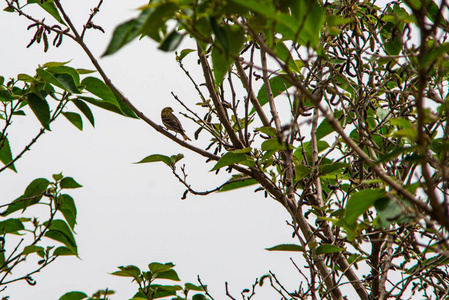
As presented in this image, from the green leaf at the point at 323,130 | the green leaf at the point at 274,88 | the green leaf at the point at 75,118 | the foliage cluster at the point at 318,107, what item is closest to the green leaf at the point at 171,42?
the foliage cluster at the point at 318,107

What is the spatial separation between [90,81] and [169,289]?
89 cm

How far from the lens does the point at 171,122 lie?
289 cm

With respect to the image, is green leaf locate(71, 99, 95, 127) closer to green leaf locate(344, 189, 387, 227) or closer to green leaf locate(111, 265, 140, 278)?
green leaf locate(111, 265, 140, 278)

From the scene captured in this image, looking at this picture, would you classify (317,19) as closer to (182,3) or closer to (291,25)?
(291,25)

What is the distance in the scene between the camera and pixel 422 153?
695 millimetres

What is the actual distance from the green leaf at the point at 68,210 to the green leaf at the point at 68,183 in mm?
35

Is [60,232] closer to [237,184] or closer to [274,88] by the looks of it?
[237,184]

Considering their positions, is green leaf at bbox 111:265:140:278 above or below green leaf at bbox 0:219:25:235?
below

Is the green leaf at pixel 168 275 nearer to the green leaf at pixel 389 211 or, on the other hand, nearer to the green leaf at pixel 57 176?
the green leaf at pixel 57 176

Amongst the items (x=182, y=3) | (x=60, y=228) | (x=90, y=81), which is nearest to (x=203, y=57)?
(x=90, y=81)

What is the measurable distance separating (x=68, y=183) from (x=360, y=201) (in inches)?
51.2

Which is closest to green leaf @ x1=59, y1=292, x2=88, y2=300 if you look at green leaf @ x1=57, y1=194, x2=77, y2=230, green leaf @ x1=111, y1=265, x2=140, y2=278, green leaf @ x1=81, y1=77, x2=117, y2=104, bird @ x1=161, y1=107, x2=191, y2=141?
green leaf @ x1=111, y1=265, x2=140, y2=278

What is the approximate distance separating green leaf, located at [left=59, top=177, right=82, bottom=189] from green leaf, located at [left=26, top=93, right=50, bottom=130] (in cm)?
41

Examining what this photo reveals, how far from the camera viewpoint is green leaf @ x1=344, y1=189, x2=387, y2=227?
878 millimetres
